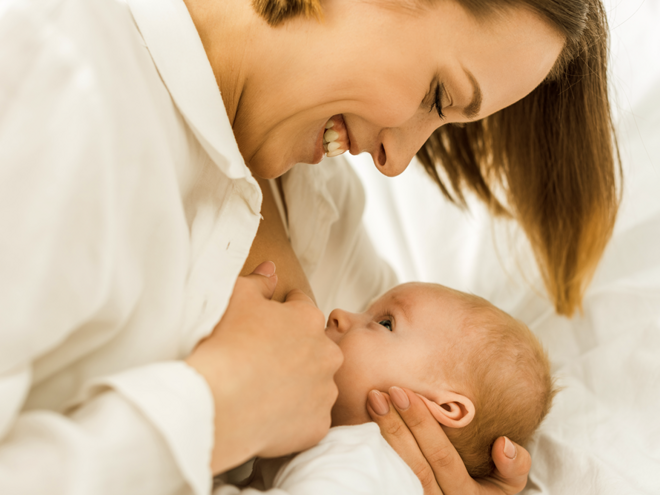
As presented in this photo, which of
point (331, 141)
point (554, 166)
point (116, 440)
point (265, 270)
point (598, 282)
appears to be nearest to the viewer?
point (116, 440)

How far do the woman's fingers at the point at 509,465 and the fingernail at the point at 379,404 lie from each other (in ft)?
0.83

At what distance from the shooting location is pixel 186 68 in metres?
0.89

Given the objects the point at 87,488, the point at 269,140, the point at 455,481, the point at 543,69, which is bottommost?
the point at 455,481

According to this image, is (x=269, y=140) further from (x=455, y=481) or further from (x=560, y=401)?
(x=560, y=401)

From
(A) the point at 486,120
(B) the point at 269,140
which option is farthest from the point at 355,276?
(B) the point at 269,140

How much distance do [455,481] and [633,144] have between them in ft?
4.02

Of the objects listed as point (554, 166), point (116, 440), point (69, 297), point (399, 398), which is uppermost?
point (554, 166)

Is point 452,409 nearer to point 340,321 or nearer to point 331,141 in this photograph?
point 340,321

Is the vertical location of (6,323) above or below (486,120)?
below

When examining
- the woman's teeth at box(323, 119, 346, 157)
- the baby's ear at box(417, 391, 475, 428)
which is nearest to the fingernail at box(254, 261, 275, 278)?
the woman's teeth at box(323, 119, 346, 157)

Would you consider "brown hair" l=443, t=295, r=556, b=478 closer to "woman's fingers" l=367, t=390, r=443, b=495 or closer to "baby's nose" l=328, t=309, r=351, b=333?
"woman's fingers" l=367, t=390, r=443, b=495

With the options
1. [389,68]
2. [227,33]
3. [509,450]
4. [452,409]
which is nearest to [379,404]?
[452,409]

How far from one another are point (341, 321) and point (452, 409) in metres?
0.29

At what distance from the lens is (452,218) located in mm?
1973
